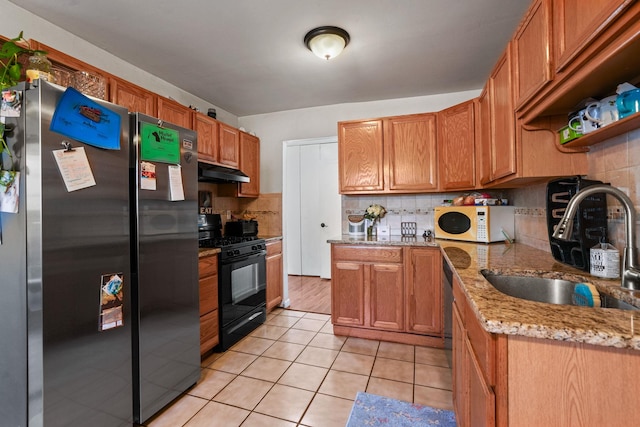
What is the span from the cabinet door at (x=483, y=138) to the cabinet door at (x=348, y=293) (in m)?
1.30

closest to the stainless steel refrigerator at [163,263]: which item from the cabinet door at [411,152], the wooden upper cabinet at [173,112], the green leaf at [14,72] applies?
the green leaf at [14,72]

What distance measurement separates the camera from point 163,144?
1.81m

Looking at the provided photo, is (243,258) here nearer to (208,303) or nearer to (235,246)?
(235,246)

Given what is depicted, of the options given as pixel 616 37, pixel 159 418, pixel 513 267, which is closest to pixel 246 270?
pixel 159 418

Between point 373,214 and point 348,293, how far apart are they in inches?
35.0

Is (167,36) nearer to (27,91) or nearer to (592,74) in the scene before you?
(27,91)

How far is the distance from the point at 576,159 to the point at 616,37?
36.6 inches

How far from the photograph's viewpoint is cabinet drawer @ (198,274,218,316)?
92.1 inches

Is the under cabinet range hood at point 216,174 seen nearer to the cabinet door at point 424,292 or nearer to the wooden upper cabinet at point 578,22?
the cabinet door at point 424,292

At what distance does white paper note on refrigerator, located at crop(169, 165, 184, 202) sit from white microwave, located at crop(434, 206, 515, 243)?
227 centimetres

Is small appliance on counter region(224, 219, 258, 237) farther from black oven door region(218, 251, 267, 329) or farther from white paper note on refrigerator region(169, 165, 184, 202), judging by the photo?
white paper note on refrigerator region(169, 165, 184, 202)

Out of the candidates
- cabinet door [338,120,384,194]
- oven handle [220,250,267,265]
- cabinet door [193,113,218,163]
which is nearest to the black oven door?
oven handle [220,250,267,265]

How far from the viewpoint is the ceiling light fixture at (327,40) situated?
211cm

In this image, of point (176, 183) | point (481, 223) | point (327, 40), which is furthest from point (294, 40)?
point (481, 223)
